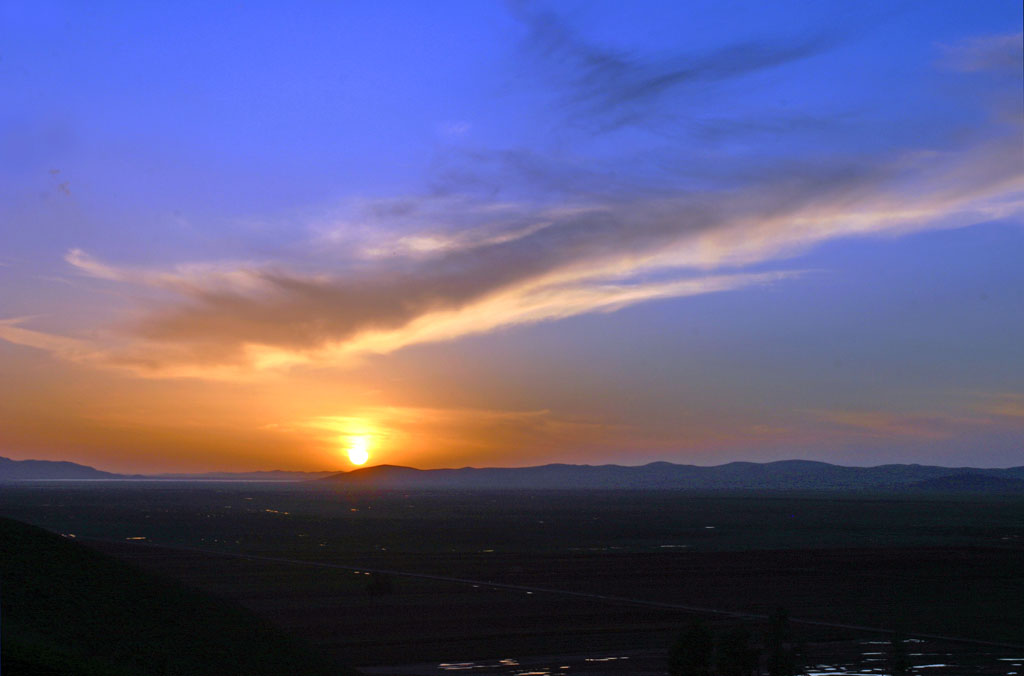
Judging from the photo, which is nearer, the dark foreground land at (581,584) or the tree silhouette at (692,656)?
the tree silhouette at (692,656)

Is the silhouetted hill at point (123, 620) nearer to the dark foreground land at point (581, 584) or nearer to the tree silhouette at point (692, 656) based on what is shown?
the dark foreground land at point (581, 584)

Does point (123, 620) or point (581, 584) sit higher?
point (123, 620)

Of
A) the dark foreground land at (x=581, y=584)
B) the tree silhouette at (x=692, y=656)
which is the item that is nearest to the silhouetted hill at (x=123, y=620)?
the dark foreground land at (x=581, y=584)

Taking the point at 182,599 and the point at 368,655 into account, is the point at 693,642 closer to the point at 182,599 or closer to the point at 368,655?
the point at 368,655

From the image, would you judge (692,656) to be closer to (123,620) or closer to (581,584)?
(123,620)

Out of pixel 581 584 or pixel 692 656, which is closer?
pixel 692 656

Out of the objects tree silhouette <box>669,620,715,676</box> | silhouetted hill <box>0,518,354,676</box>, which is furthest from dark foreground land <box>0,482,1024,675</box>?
silhouetted hill <box>0,518,354,676</box>

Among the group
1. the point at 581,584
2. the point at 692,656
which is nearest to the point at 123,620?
the point at 692,656
